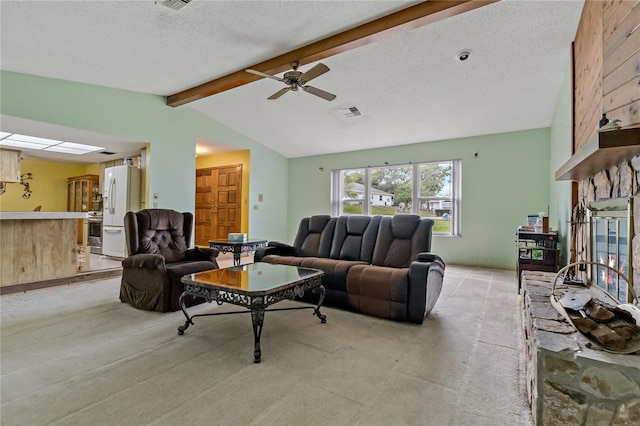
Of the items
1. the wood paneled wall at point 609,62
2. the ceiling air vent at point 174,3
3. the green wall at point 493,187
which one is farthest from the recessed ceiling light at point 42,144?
the wood paneled wall at point 609,62

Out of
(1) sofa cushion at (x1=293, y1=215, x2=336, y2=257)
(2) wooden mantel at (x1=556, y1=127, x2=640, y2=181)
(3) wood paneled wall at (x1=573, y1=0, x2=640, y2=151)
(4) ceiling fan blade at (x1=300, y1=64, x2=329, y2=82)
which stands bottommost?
(1) sofa cushion at (x1=293, y1=215, x2=336, y2=257)

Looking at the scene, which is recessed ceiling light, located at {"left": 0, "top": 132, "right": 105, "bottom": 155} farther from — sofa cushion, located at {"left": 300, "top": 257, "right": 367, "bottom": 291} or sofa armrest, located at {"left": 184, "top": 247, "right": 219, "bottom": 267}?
sofa cushion, located at {"left": 300, "top": 257, "right": 367, "bottom": 291}

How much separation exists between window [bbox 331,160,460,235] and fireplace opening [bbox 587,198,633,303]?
145 inches

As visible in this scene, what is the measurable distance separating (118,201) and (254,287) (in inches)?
190

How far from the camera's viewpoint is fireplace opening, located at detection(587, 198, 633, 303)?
1.77 meters

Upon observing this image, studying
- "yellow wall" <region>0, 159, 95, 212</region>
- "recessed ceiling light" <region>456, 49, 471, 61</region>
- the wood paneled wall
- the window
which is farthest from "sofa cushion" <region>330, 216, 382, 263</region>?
"yellow wall" <region>0, 159, 95, 212</region>

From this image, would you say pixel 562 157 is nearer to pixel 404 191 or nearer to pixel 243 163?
pixel 404 191

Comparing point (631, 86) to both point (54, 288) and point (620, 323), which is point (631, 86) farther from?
point (54, 288)

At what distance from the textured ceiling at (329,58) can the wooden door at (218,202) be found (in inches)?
74.8

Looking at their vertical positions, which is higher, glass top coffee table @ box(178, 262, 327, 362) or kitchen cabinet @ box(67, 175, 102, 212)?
kitchen cabinet @ box(67, 175, 102, 212)

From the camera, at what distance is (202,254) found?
378cm

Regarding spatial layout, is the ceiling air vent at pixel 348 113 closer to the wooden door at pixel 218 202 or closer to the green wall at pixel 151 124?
the green wall at pixel 151 124

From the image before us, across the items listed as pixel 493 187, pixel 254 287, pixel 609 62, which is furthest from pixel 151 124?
pixel 493 187

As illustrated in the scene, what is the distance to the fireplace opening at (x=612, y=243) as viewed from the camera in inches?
69.6
